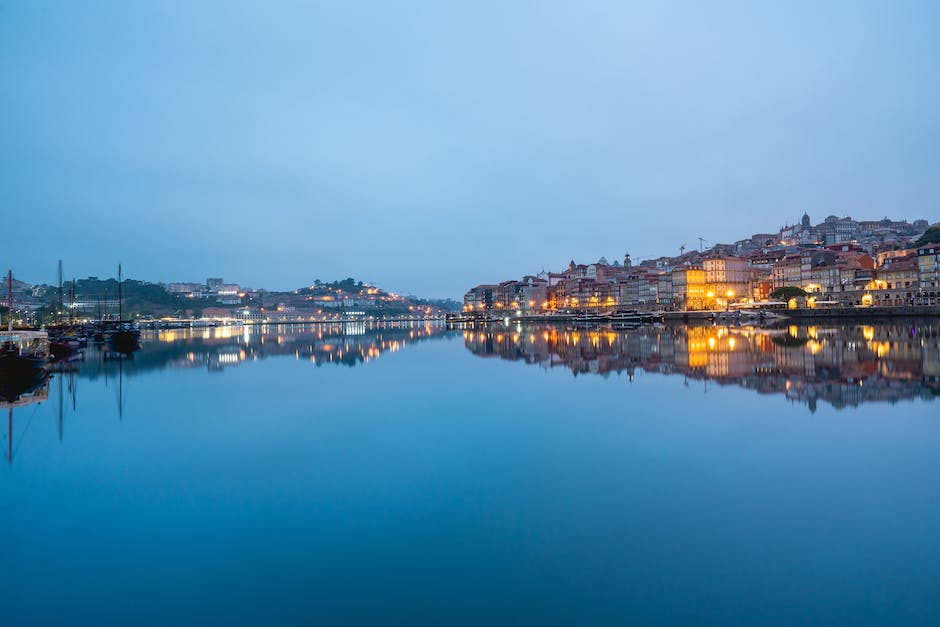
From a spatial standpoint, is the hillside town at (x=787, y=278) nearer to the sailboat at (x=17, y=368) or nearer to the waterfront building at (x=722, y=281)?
the waterfront building at (x=722, y=281)

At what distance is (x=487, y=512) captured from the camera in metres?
5.21

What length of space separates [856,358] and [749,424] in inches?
440

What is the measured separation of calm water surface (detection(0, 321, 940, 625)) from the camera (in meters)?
3.61

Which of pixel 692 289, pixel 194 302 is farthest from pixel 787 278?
pixel 194 302

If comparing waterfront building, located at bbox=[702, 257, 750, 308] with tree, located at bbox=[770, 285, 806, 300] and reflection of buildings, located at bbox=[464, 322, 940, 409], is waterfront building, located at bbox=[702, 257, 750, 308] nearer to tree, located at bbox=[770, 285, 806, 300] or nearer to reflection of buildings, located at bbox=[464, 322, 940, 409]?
tree, located at bbox=[770, 285, 806, 300]

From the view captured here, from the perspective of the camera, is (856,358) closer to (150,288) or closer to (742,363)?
(742,363)

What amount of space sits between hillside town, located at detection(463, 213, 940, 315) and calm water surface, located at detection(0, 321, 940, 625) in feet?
169

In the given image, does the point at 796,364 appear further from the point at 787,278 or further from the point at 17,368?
the point at 787,278

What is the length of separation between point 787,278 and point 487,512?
229ft

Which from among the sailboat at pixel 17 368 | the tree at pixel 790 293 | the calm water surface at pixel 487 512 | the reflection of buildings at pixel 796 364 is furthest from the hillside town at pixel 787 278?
the sailboat at pixel 17 368

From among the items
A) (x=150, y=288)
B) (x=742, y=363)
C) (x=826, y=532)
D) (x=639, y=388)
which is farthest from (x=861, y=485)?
(x=150, y=288)

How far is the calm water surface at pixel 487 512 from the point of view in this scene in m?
3.61

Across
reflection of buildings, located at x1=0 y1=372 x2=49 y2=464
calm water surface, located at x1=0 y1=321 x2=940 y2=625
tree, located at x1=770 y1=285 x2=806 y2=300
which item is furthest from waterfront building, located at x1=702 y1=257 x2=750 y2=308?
reflection of buildings, located at x1=0 y1=372 x2=49 y2=464

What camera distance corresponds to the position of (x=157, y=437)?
Result: 30.0 feet
